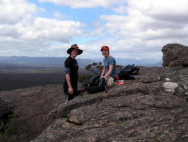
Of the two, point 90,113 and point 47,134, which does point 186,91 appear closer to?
point 90,113

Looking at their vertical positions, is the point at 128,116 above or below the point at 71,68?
below

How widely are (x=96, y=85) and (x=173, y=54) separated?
1815cm

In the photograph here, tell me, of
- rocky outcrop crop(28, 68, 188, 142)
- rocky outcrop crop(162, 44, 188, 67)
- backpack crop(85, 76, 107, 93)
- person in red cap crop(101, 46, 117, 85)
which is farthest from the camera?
rocky outcrop crop(162, 44, 188, 67)

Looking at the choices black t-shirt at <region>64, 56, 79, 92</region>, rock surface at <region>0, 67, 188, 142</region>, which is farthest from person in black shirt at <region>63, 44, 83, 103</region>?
rock surface at <region>0, 67, 188, 142</region>

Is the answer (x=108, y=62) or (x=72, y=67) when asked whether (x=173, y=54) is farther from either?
(x=72, y=67)

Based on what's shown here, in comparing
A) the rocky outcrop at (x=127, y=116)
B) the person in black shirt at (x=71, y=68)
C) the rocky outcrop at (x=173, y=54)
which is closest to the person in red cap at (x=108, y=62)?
the rocky outcrop at (x=127, y=116)

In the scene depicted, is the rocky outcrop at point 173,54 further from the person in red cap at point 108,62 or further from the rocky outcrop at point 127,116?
the person in red cap at point 108,62

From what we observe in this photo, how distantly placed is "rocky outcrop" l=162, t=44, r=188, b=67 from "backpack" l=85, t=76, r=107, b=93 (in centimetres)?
1539

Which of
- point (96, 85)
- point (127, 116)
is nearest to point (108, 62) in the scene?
point (96, 85)

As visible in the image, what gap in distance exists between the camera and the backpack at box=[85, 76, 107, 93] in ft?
33.2

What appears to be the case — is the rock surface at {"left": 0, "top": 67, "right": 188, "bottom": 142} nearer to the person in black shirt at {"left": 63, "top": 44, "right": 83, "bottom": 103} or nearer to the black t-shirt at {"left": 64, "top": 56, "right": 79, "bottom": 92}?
the person in black shirt at {"left": 63, "top": 44, "right": 83, "bottom": 103}

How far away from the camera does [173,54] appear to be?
24750 mm

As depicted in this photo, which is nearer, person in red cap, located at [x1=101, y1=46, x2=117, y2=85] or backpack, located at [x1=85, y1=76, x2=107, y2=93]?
person in red cap, located at [x1=101, y1=46, x2=117, y2=85]

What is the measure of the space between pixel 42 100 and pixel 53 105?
239 cm
